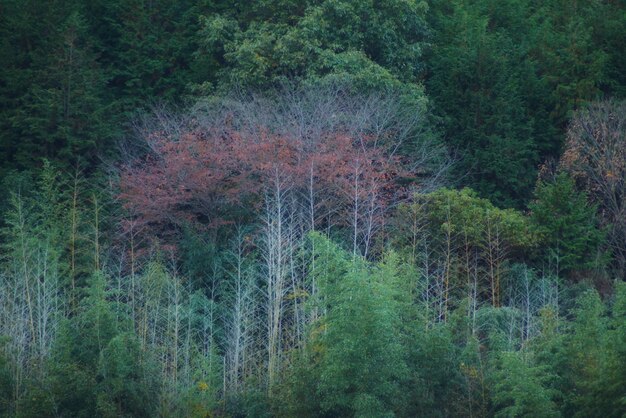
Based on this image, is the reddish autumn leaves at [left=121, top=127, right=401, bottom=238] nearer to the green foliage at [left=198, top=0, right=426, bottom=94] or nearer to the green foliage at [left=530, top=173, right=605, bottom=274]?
the green foliage at [left=198, top=0, right=426, bottom=94]

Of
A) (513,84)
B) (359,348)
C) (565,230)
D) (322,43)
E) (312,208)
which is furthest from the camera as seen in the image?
(513,84)

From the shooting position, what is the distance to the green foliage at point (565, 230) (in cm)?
2248

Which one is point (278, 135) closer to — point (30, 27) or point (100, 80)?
point (100, 80)

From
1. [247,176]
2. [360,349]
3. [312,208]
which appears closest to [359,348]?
[360,349]

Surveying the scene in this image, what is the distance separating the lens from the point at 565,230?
22.6 metres

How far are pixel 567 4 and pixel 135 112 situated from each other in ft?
43.6

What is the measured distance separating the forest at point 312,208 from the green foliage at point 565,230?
61mm

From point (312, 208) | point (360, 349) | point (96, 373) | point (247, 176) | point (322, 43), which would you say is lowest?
point (96, 373)

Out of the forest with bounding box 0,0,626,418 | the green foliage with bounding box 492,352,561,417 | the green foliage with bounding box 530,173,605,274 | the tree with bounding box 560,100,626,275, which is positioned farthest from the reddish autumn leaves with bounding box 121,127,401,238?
the green foliage with bounding box 492,352,561,417

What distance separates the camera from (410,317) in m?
16.9

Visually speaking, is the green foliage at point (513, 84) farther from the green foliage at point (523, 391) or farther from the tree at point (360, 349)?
the tree at point (360, 349)

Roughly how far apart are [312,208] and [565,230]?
5571mm

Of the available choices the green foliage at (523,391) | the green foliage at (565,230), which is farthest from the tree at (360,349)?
the green foliage at (565,230)

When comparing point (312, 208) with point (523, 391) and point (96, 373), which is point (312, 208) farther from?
point (523, 391)
